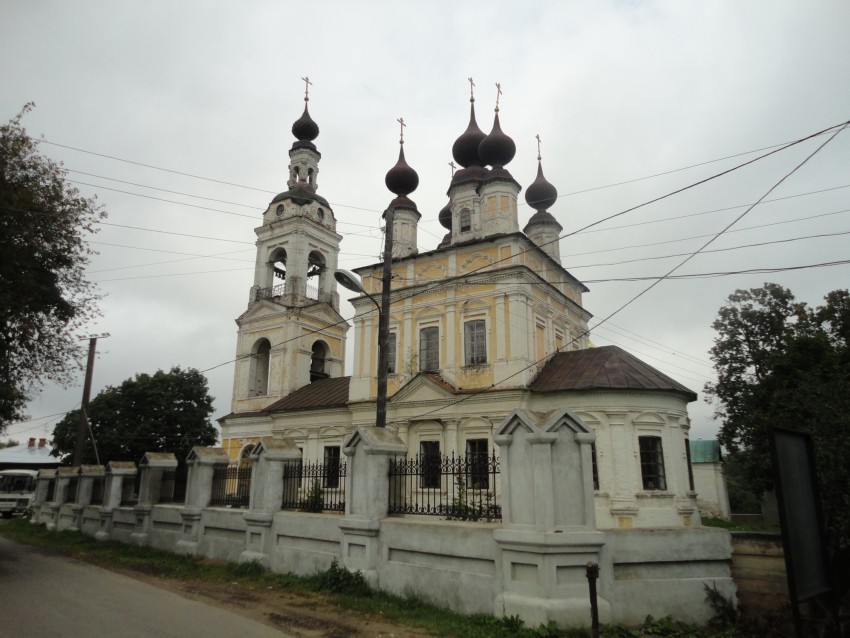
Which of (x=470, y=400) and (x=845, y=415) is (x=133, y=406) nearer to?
(x=470, y=400)

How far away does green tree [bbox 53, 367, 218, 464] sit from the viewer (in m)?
35.4

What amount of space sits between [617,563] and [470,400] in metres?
11.8

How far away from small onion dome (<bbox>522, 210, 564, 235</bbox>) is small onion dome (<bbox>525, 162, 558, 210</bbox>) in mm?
414

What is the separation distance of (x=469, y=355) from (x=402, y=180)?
9422 millimetres

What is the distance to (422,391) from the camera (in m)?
20.7

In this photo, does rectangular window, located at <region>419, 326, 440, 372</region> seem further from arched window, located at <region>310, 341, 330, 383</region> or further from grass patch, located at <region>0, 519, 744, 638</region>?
arched window, located at <region>310, 341, 330, 383</region>

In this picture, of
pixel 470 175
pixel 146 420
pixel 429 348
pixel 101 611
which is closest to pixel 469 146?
pixel 470 175

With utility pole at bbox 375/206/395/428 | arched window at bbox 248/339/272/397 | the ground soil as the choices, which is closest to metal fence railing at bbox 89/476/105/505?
the ground soil

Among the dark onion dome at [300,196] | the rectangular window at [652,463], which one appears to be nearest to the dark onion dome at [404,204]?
the dark onion dome at [300,196]

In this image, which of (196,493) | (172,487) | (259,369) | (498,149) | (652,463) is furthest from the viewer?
(259,369)

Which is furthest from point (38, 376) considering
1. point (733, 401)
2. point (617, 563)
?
point (733, 401)

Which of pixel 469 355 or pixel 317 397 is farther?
pixel 317 397

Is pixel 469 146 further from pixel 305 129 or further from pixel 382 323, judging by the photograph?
pixel 382 323

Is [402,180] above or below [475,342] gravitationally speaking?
above
